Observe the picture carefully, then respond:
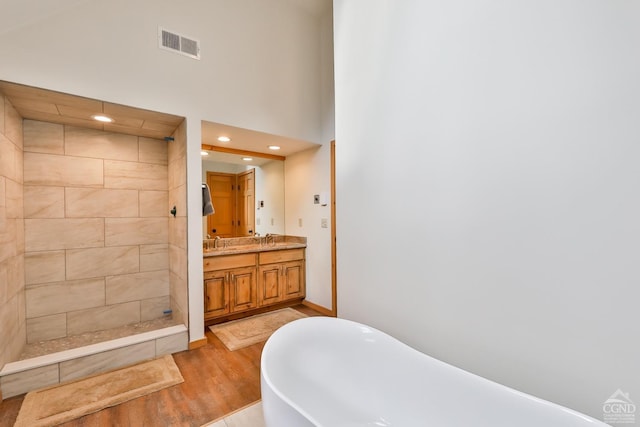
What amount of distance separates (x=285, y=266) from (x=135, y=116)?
7.40 ft

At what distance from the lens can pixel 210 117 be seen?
261cm

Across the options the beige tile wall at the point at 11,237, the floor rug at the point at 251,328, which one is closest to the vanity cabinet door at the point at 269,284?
the floor rug at the point at 251,328

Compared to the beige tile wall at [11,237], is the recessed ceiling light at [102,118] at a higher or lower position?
higher

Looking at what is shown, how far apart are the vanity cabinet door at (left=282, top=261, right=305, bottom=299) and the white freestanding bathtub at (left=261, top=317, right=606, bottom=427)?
192 cm

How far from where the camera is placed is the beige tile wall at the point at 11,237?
192cm

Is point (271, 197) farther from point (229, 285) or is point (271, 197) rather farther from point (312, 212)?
point (229, 285)

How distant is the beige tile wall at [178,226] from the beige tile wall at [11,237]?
1.13 metres

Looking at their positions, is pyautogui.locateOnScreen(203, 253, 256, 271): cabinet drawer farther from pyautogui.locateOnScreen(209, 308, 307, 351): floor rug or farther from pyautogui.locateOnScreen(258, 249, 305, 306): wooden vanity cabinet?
pyautogui.locateOnScreen(209, 308, 307, 351): floor rug

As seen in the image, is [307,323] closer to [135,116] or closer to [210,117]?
[210,117]

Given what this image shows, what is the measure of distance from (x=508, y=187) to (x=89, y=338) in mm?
3466

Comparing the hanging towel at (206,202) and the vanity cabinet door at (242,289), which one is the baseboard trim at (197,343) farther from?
the hanging towel at (206,202)

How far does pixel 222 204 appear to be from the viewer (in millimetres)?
3650

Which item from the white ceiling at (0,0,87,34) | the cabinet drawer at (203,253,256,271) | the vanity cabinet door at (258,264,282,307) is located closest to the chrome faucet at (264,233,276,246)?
the vanity cabinet door at (258,264,282,307)

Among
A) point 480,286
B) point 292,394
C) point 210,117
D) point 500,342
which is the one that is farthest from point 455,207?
point 210,117
